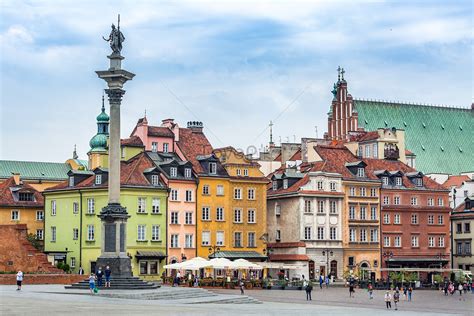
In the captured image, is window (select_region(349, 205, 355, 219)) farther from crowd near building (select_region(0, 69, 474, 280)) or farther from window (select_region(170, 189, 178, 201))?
window (select_region(170, 189, 178, 201))

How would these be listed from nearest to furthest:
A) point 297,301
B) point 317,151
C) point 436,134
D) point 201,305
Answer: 1. point 201,305
2. point 297,301
3. point 317,151
4. point 436,134

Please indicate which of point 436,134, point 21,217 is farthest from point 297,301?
point 436,134

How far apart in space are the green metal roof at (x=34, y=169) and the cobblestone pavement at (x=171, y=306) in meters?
70.0

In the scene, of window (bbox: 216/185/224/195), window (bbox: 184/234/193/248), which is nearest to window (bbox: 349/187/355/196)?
window (bbox: 216/185/224/195)

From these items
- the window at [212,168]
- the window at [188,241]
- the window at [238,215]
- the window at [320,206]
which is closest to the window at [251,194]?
the window at [238,215]

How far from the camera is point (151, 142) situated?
113 meters

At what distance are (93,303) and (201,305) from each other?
261 inches

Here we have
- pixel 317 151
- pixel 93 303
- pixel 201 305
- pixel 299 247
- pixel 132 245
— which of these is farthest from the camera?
pixel 317 151

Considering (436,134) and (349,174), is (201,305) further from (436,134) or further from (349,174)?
(436,134)

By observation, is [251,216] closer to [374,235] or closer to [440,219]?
[374,235]

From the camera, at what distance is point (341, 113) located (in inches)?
5694

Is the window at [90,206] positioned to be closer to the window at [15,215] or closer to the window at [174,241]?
the window at [174,241]

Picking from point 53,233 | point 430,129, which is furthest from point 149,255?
point 430,129

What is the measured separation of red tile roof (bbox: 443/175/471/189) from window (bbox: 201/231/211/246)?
1447 inches
